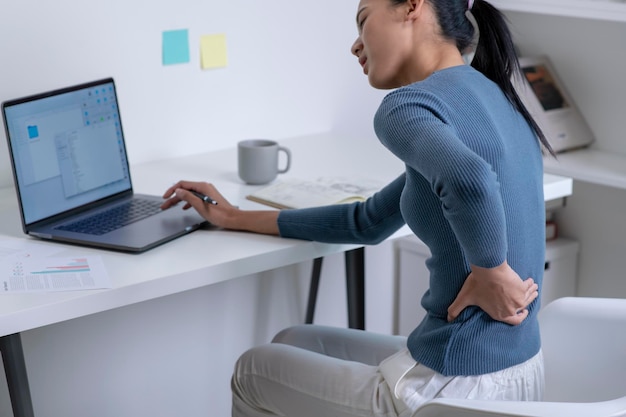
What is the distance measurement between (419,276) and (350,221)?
977mm

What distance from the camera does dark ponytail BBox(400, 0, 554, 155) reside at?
1353 millimetres

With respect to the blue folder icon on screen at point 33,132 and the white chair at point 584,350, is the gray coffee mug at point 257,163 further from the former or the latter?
the white chair at point 584,350

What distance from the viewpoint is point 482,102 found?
125 cm

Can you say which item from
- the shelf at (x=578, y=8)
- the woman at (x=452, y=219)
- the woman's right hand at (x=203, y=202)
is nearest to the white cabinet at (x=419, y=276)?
the shelf at (x=578, y=8)

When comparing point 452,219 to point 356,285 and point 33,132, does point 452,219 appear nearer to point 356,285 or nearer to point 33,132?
point 33,132

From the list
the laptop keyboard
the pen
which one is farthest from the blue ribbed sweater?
the laptop keyboard

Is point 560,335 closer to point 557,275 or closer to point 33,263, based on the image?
point 33,263

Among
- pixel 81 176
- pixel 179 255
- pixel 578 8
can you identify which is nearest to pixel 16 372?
pixel 179 255

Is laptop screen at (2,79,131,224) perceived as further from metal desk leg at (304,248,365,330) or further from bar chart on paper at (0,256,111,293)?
metal desk leg at (304,248,365,330)

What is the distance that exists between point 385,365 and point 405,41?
480mm

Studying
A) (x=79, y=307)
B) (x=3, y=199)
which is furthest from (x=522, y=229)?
(x=3, y=199)

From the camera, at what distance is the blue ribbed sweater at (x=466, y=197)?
3.73 ft

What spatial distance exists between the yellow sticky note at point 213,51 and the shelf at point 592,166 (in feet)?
2.78

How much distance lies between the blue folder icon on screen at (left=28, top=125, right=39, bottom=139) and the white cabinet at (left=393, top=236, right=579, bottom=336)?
1193 millimetres
